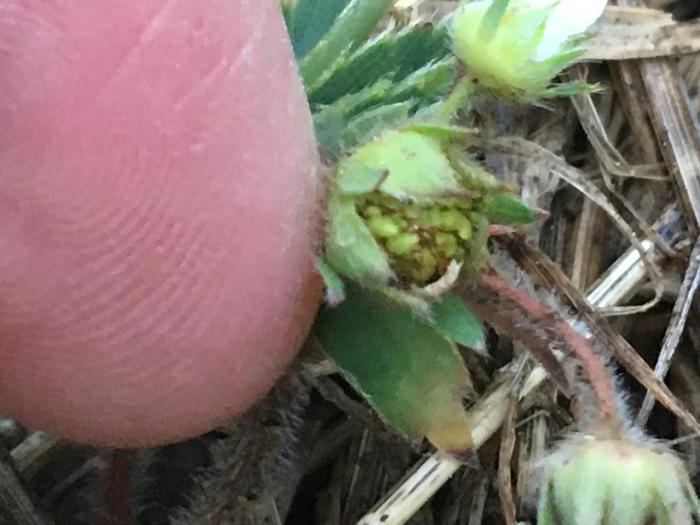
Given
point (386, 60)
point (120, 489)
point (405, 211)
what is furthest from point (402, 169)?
point (120, 489)

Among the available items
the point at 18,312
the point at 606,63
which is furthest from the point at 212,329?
the point at 606,63

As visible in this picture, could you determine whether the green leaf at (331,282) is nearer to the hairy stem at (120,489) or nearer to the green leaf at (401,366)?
the green leaf at (401,366)

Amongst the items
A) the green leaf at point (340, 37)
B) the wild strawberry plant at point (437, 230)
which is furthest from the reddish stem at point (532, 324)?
the green leaf at point (340, 37)

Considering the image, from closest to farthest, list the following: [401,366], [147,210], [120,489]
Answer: [147,210] → [401,366] → [120,489]

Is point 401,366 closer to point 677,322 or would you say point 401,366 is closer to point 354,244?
point 354,244

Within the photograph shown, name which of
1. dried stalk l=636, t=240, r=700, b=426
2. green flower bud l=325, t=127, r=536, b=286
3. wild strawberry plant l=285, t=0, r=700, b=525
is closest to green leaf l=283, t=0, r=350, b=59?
wild strawberry plant l=285, t=0, r=700, b=525

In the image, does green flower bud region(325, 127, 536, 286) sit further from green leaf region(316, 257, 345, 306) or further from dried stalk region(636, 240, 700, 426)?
dried stalk region(636, 240, 700, 426)

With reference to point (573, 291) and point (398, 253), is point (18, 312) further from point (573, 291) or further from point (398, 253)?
point (573, 291)
